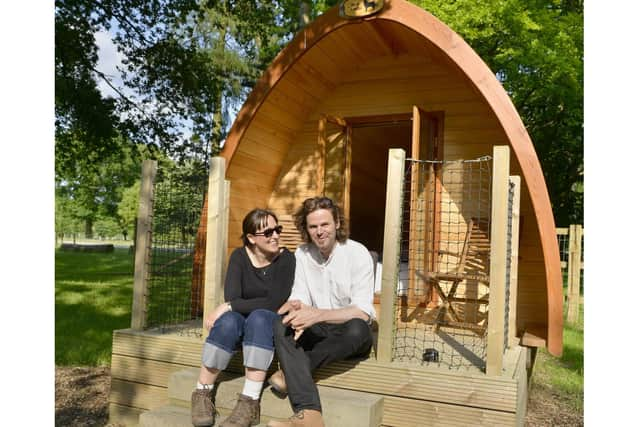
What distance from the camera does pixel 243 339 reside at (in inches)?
129

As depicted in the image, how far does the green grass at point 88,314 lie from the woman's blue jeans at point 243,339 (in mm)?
3475

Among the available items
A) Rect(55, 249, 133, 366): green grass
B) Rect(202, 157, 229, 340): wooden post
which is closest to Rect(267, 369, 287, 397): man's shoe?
Rect(202, 157, 229, 340): wooden post

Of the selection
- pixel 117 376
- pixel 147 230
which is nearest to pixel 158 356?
pixel 117 376

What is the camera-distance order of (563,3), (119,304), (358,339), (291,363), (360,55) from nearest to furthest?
(291,363), (358,339), (360,55), (119,304), (563,3)

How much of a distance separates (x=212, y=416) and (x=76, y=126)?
20.9 feet

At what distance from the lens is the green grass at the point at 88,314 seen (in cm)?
631

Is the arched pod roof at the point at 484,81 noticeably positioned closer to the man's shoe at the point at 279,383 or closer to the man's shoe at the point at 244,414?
the man's shoe at the point at 279,383

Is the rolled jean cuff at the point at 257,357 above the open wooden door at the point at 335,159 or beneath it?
beneath

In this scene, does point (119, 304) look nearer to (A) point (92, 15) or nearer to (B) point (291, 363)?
(A) point (92, 15)

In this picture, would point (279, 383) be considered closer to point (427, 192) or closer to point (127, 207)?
point (427, 192)

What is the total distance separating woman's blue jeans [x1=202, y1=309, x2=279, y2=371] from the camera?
3100mm

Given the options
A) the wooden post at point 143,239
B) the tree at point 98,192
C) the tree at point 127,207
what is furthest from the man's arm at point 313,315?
the tree at point 127,207

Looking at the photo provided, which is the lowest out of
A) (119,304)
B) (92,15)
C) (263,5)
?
(119,304)
